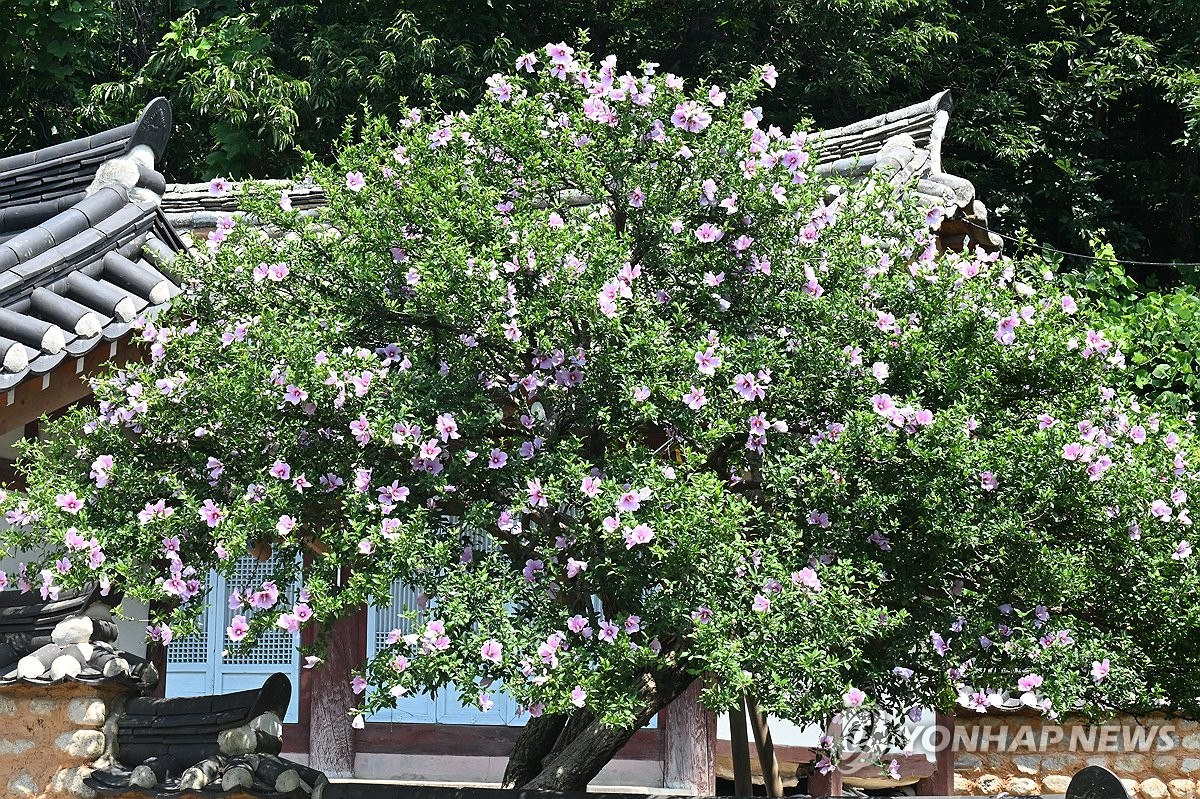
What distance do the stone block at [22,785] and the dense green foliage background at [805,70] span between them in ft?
35.5

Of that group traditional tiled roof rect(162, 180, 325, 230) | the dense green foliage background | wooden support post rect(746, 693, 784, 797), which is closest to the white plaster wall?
wooden support post rect(746, 693, 784, 797)

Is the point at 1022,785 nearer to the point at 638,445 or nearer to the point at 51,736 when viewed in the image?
the point at 638,445

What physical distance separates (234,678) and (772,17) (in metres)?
11.9

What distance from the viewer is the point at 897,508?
4719mm

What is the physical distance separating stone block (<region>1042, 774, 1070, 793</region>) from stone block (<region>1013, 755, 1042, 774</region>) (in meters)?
0.08

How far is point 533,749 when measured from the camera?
234 inches

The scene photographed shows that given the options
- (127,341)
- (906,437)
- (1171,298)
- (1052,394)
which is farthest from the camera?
(1171,298)

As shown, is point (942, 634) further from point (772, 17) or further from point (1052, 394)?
point (772, 17)

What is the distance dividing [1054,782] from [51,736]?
6458 mm

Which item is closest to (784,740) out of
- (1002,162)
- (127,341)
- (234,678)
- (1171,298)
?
(234,678)

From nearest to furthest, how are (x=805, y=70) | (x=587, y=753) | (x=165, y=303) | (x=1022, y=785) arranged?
1. (x=587, y=753)
2. (x=165, y=303)
3. (x=1022, y=785)
4. (x=805, y=70)

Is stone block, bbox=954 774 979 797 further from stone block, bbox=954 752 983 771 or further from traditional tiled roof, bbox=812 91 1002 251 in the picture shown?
traditional tiled roof, bbox=812 91 1002 251

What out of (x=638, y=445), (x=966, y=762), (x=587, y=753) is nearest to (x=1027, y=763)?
(x=966, y=762)

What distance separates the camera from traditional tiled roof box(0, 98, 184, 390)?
5.69m
